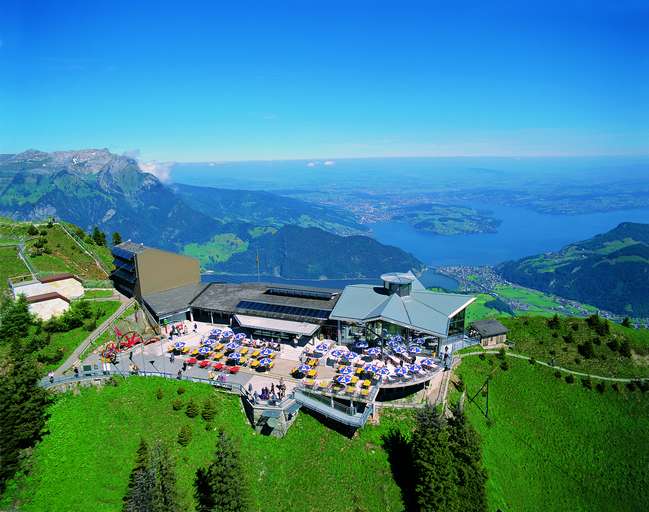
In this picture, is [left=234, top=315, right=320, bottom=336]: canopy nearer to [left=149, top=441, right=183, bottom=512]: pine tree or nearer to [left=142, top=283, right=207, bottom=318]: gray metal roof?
[left=142, top=283, right=207, bottom=318]: gray metal roof

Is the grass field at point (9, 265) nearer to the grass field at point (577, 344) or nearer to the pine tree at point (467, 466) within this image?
the pine tree at point (467, 466)

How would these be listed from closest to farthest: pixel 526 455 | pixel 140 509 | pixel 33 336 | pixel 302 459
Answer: pixel 140 509
pixel 302 459
pixel 526 455
pixel 33 336

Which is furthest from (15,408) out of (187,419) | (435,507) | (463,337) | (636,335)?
(636,335)

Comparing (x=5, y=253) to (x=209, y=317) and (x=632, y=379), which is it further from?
(x=632, y=379)

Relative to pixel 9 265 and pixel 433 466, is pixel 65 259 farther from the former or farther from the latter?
pixel 433 466

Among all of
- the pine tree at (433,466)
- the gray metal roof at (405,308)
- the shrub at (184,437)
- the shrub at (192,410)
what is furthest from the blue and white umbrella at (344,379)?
the shrub at (184,437)

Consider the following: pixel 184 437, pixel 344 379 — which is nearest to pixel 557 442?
pixel 344 379
